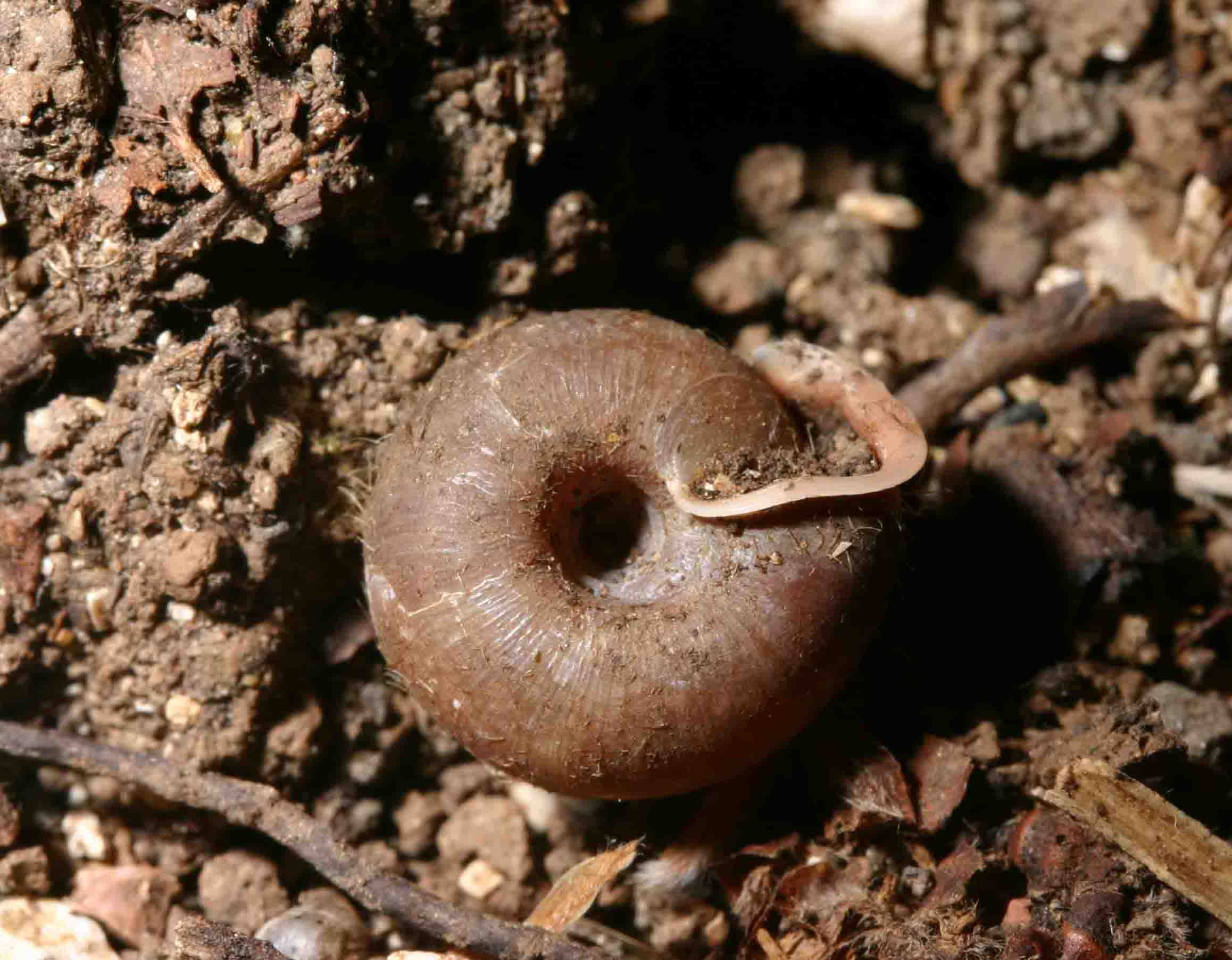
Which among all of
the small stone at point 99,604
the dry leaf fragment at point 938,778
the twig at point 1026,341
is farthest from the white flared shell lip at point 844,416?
Result: the small stone at point 99,604

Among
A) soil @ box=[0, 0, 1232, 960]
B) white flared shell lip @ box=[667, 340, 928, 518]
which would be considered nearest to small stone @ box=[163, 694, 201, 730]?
soil @ box=[0, 0, 1232, 960]

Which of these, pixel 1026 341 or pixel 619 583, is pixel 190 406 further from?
pixel 1026 341

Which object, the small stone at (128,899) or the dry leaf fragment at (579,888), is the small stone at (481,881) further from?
the small stone at (128,899)

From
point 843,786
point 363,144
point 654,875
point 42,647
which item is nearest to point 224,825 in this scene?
point 42,647

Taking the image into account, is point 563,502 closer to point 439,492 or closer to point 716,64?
point 439,492

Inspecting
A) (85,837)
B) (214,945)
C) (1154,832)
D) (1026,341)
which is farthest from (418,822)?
(1026,341)
